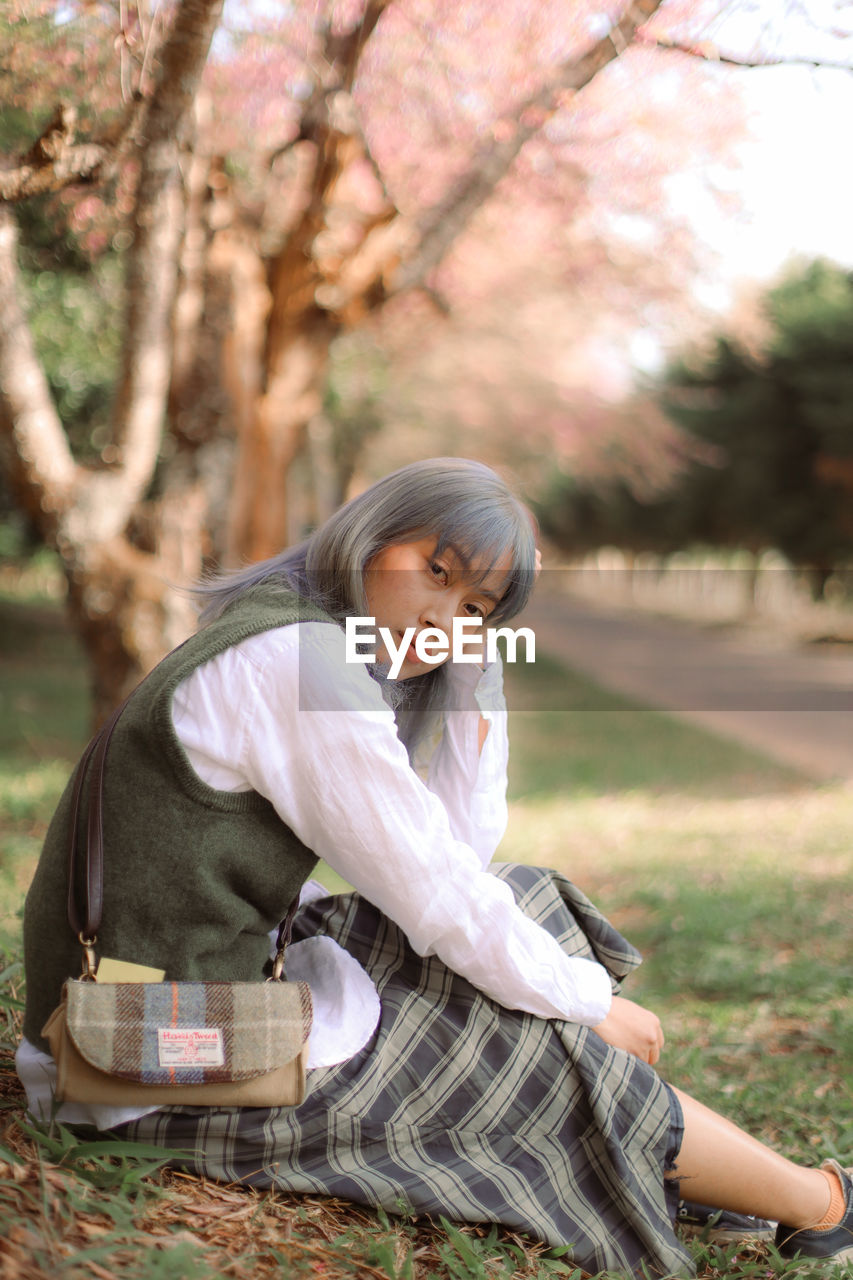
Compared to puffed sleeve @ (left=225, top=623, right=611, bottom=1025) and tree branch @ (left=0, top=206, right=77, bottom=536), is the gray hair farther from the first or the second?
→ tree branch @ (left=0, top=206, right=77, bottom=536)

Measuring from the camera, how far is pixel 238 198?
6.26m

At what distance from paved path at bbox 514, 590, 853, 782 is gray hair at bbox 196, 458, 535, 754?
229 inches

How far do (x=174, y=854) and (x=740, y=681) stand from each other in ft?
41.8

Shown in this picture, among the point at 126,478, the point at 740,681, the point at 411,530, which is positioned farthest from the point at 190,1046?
the point at 740,681

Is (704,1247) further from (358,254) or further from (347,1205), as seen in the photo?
(358,254)

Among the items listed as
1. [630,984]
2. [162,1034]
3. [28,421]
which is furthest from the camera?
[28,421]

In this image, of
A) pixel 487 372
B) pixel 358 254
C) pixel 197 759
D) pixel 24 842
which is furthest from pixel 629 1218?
pixel 487 372

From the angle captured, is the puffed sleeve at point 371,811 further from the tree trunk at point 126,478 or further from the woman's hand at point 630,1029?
the tree trunk at point 126,478

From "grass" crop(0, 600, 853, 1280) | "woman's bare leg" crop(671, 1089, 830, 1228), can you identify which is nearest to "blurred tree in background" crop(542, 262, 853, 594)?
"grass" crop(0, 600, 853, 1280)

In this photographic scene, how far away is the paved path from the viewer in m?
9.05

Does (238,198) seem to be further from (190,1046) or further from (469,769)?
(190,1046)

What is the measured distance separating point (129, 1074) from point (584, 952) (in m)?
0.80

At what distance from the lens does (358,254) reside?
571 cm

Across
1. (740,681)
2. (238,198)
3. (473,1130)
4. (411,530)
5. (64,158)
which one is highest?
(238,198)
